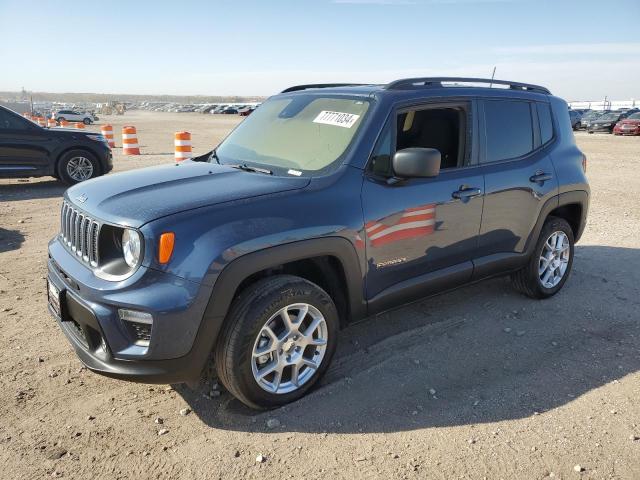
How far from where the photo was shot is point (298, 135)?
3.80 m

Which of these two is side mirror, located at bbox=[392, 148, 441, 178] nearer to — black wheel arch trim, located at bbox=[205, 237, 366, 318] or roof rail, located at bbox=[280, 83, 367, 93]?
black wheel arch trim, located at bbox=[205, 237, 366, 318]

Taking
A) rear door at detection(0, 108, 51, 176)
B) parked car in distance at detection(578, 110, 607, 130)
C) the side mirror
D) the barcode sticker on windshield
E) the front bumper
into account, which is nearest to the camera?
the front bumper

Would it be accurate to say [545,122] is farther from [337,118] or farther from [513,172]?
[337,118]

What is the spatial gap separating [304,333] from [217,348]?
0.54 meters

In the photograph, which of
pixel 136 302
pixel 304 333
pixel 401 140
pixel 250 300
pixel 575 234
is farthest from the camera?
pixel 575 234

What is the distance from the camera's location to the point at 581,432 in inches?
118

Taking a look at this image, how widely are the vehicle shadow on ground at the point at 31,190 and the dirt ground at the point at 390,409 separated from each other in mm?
5445

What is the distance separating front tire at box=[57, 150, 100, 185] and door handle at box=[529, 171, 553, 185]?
28.7 feet

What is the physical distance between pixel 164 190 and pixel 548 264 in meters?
3.58

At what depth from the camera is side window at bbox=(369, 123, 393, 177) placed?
11.2 ft

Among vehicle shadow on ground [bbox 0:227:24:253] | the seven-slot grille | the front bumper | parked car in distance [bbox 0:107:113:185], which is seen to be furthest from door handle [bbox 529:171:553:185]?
parked car in distance [bbox 0:107:113:185]

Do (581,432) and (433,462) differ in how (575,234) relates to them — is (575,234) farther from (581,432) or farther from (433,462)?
(433,462)

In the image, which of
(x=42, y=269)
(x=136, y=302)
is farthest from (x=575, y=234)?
(x=42, y=269)

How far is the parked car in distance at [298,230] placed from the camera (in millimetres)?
2695
